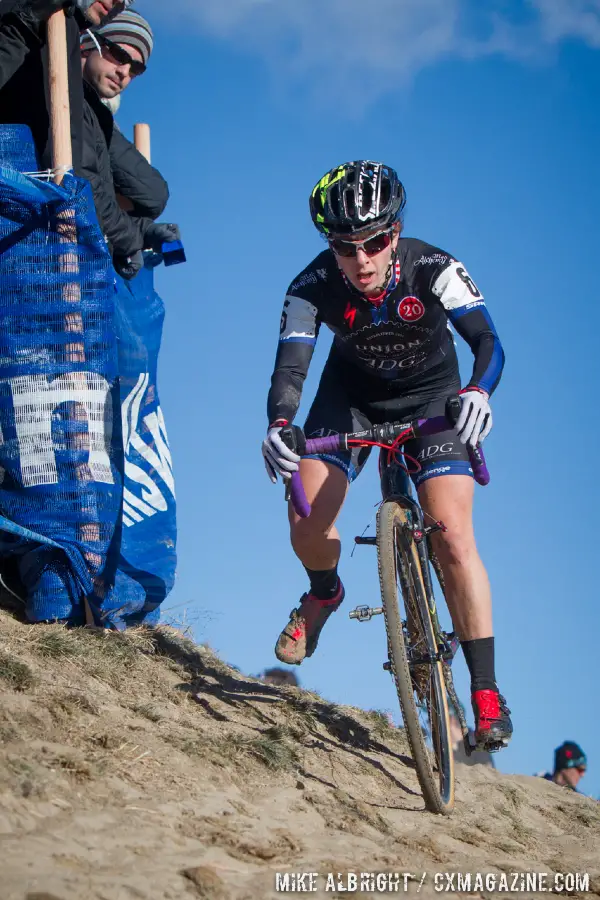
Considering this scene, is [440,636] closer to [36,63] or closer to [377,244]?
[377,244]

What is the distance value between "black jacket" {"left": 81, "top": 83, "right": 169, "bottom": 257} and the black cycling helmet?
1680mm

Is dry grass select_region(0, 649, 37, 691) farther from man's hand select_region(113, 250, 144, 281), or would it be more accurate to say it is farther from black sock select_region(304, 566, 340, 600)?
man's hand select_region(113, 250, 144, 281)

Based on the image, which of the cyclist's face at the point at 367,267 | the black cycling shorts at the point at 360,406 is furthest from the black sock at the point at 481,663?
the cyclist's face at the point at 367,267

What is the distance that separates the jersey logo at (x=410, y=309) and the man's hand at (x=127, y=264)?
7.35ft

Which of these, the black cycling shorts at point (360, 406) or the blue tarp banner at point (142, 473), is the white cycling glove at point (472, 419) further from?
the blue tarp banner at point (142, 473)

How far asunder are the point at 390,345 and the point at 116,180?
2444 millimetres

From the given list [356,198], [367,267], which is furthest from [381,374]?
[356,198]

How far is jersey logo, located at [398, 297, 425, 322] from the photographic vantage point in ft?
19.0

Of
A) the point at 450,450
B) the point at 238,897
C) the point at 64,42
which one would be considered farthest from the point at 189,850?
the point at 64,42

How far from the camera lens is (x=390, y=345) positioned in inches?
234

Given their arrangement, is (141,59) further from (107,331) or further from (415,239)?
(415,239)

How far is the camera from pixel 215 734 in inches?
214

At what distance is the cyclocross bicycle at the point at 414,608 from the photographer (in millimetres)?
4988

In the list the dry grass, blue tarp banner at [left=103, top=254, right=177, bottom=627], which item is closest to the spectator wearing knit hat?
blue tarp banner at [left=103, top=254, right=177, bottom=627]
